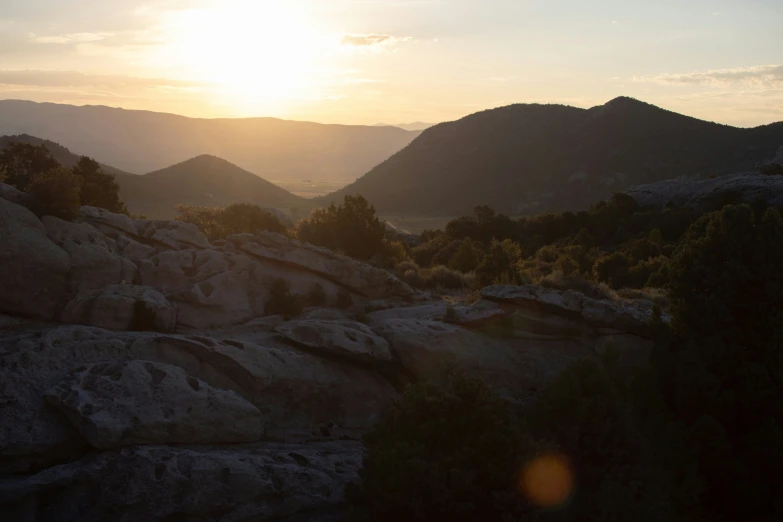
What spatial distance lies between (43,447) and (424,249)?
28028 mm

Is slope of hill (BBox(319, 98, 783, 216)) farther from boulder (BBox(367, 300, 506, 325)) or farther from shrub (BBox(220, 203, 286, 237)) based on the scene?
boulder (BBox(367, 300, 506, 325))

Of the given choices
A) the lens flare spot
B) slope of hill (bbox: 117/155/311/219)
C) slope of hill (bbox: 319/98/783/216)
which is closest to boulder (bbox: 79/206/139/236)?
the lens flare spot

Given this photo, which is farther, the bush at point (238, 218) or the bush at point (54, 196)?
the bush at point (238, 218)

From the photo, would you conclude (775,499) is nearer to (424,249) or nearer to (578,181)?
(424,249)

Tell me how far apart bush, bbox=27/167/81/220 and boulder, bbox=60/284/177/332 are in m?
2.49

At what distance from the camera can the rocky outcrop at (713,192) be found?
165 feet

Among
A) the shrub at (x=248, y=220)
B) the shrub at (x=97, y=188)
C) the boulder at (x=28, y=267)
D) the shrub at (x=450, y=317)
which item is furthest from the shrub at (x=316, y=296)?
the shrub at (x=248, y=220)

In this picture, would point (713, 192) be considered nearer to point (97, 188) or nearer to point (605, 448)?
point (97, 188)

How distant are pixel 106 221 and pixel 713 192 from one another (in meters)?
52.1

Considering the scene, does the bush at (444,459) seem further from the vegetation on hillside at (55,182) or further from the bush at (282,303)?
the vegetation on hillside at (55,182)

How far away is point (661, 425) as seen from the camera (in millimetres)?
11609

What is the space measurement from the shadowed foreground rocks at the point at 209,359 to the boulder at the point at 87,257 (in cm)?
4

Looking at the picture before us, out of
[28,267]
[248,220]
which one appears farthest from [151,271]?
[248,220]

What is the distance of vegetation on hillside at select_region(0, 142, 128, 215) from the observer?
1465cm
